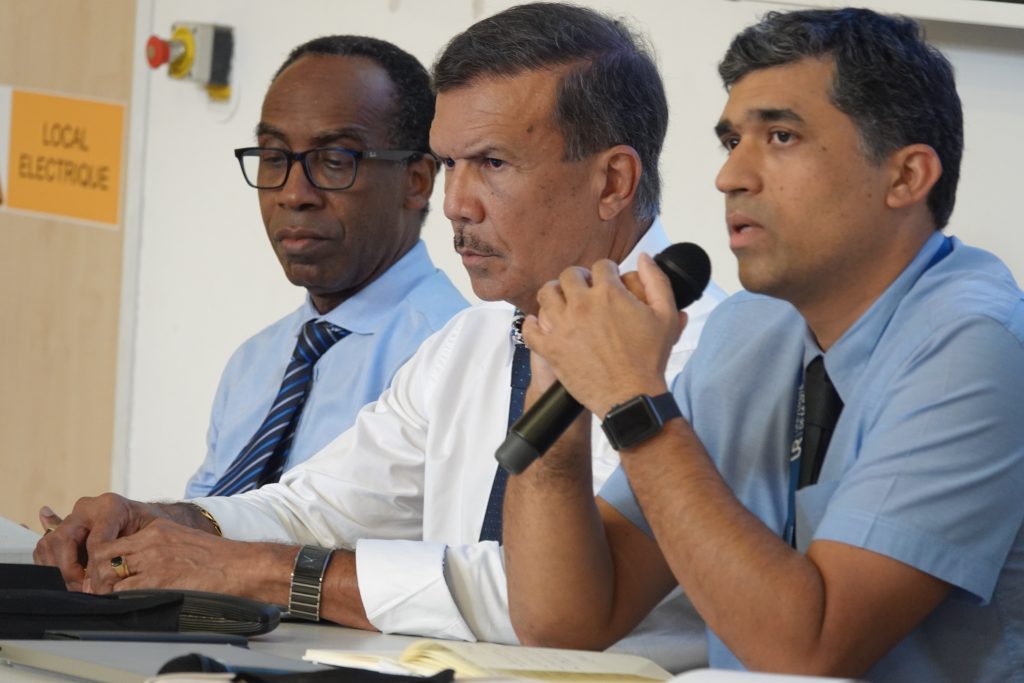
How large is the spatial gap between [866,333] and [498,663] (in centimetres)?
55

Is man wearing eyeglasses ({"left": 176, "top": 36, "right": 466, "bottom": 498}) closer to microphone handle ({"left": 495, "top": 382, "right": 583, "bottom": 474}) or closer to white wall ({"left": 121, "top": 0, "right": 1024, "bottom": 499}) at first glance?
white wall ({"left": 121, "top": 0, "right": 1024, "bottom": 499})

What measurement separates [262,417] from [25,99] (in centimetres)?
219

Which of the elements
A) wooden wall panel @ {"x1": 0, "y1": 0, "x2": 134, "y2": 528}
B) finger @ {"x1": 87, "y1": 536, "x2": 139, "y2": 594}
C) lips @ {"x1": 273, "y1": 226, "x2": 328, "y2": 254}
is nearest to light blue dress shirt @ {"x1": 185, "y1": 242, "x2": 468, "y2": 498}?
lips @ {"x1": 273, "y1": 226, "x2": 328, "y2": 254}

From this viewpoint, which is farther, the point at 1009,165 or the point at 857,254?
the point at 1009,165

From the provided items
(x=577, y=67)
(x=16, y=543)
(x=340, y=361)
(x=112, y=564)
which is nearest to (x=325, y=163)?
(x=340, y=361)

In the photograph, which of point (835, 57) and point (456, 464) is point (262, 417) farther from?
point (835, 57)

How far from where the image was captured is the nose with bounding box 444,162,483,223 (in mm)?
1978

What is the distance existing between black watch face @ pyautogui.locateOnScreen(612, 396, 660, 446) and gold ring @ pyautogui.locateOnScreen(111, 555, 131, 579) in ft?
2.38

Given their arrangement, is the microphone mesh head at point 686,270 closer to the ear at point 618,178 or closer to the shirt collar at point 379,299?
the ear at point 618,178

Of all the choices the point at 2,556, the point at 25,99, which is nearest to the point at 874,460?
the point at 2,556

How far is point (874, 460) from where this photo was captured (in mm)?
1345

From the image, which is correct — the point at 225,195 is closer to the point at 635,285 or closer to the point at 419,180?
the point at 419,180

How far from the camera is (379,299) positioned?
2.58 meters

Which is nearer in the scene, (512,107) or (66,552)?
(66,552)
